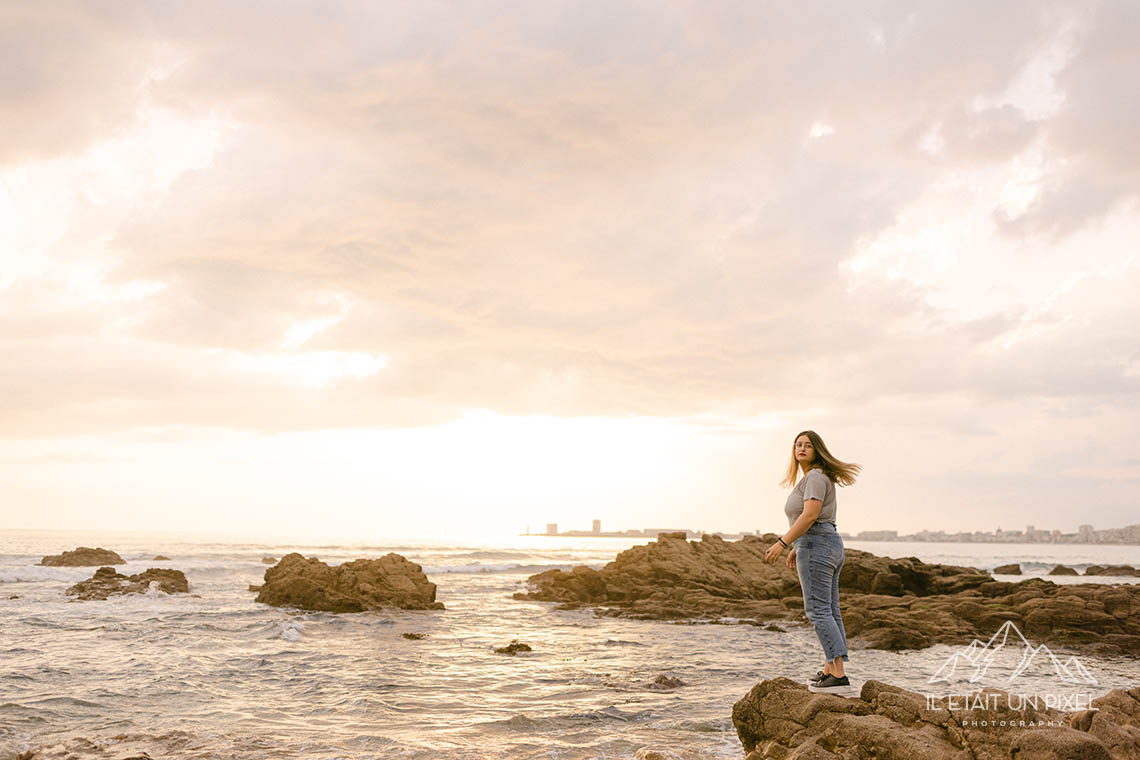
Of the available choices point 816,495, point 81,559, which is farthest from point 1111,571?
point 81,559

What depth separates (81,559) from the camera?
156ft

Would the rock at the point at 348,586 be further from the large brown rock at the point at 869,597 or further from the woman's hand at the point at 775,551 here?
the woman's hand at the point at 775,551

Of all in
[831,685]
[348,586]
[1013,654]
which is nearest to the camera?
[831,685]

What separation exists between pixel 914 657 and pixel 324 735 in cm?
1553

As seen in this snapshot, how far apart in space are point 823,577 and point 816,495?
86cm

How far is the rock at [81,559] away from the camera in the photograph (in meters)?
46.7

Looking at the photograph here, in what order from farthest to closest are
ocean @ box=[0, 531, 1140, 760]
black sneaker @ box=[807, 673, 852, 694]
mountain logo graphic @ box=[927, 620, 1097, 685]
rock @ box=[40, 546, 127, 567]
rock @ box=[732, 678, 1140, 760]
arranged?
rock @ box=[40, 546, 127, 567]
mountain logo graphic @ box=[927, 620, 1097, 685]
ocean @ box=[0, 531, 1140, 760]
black sneaker @ box=[807, 673, 852, 694]
rock @ box=[732, 678, 1140, 760]

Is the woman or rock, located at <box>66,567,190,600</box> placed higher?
the woman

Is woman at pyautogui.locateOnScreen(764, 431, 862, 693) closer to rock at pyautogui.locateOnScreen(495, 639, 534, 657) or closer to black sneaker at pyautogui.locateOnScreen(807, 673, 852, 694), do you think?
black sneaker at pyautogui.locateOnScreen(807, 673, 852, 694)

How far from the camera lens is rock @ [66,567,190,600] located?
30.8 metres

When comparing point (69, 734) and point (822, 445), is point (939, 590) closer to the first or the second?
point (822, 445)

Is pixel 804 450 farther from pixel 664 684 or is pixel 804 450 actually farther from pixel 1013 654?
pixel 1013 654

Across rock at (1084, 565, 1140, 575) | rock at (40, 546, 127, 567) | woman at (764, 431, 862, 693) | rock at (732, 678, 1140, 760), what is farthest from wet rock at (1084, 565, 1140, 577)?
rock at (40, 546, 127, 567)

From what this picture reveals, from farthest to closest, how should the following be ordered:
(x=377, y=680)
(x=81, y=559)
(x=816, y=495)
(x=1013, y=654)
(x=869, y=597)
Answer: (x=81, y=559), (x=869, y=597), (x=1013, y=654), (x=377, y=680), (x=816, y=495)
